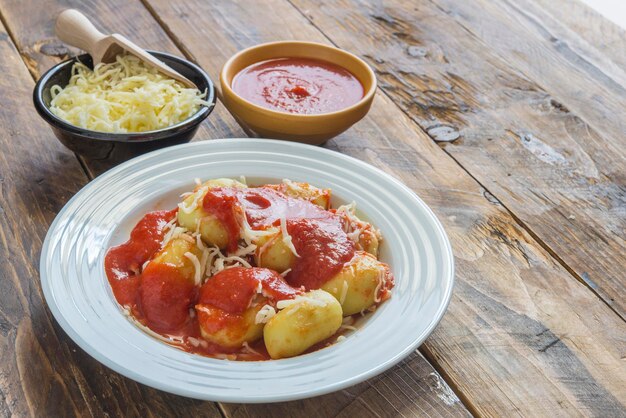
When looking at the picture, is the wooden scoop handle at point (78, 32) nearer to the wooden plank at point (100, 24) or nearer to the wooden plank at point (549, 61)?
the wooden plank at point (100, 24)

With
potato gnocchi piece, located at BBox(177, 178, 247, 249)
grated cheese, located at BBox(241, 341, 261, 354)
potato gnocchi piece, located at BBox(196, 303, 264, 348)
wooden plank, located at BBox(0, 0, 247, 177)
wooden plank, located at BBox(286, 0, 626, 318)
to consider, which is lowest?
wooden plank, located at BBox(0, 0, 247, 177)

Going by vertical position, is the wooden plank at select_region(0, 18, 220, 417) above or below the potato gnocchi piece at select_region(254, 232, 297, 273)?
below

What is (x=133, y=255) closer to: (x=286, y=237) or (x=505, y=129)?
(x=286, y=237)

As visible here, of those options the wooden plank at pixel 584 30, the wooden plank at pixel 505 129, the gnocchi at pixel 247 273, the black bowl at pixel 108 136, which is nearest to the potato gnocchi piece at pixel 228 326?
the gnocchi at pixel 247 273

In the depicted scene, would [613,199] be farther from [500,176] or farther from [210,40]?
[210,40]

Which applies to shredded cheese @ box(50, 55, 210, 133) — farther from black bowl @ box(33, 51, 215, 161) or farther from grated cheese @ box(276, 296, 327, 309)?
grated cheese @ box(276, 296, 327, 309)

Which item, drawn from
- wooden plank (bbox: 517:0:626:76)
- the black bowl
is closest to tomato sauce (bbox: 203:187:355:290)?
the black bowl

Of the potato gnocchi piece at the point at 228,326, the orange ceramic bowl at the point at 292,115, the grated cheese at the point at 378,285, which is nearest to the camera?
the potato gnocchi piece at the point at 228,326
